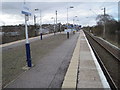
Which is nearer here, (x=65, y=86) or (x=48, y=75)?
(x=65, y=86)

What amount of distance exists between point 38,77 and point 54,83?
0.97m

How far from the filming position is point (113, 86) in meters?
7.26

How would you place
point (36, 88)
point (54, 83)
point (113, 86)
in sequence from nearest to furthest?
point (36, 88)
point (54, 83)
point (113, 86)

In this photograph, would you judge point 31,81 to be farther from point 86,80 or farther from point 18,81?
point 86,80

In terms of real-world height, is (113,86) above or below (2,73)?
below

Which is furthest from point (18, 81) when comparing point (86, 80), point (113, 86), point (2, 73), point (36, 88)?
point (113, 86)

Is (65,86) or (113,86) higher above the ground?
(65,86)

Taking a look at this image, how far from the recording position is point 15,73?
24.5ft

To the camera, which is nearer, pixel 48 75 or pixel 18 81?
pixel 18 81

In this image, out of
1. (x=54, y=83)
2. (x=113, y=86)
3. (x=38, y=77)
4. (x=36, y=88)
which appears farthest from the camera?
(x=113, y=86)

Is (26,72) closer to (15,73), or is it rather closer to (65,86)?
(15,73)

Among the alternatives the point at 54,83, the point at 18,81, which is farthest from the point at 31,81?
the point at 54,83

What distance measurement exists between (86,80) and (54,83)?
1.14 m

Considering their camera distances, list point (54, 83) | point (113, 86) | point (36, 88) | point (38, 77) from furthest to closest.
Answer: point (113, 86) < point (38, 77) < point (54, 83) < point (36, 88)
